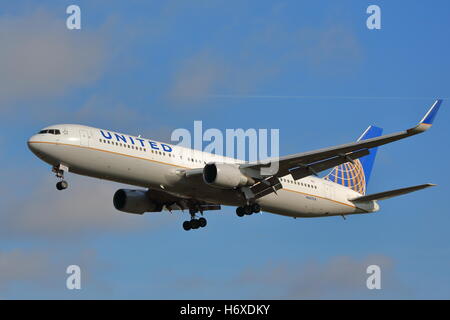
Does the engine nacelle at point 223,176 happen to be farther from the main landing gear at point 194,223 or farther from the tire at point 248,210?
the main landing gear at point 194,223

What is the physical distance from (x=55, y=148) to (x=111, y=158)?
3.00 meters

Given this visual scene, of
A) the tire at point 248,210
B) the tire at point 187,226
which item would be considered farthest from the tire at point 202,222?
the tire at point 248,210

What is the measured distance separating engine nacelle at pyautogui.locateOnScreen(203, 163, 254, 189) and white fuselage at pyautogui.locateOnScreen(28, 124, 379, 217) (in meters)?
0.94

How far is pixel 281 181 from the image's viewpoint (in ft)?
167

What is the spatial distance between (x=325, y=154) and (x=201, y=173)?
7.00 meters

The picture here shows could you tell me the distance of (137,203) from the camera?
5184 centimetres

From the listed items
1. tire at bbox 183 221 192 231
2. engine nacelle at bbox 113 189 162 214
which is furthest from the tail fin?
engine nacelle at bbox 113 189 162 214

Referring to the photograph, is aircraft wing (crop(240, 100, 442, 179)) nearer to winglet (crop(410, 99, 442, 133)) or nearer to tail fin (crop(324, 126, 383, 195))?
winglet (crop(410, 99, 442, 133))

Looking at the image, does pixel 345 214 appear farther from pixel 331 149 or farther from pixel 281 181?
pixel 331 149

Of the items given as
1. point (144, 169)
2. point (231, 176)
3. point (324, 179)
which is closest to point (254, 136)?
point (231, 176)

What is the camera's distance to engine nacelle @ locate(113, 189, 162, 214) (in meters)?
51.9

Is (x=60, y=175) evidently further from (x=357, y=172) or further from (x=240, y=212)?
(x=357, y=172)
